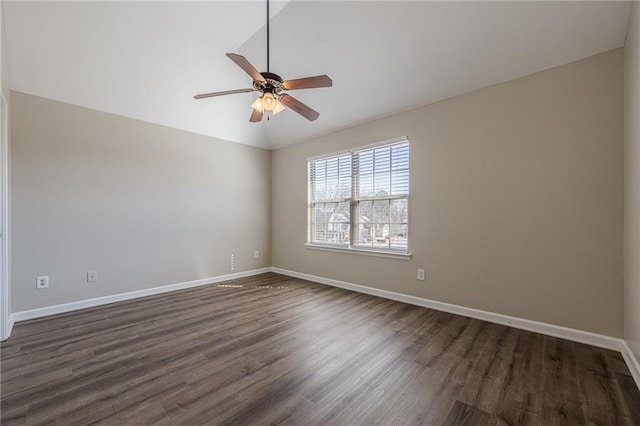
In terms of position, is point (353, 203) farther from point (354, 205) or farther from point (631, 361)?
point (631, 361)

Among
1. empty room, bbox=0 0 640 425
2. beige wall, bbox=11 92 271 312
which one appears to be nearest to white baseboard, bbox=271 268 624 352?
empty room, bbox=0 0 640 425

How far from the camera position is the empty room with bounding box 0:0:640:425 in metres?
1.79

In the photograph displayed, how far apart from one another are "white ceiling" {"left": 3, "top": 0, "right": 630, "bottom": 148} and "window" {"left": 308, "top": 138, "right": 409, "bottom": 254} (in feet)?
2.20

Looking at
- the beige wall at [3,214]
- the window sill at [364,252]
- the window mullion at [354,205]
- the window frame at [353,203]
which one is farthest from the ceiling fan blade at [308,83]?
the beige wall at [3,214]

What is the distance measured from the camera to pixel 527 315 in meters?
2.63

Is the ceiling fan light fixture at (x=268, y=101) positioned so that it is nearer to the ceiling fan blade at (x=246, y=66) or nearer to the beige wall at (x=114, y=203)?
the ceiling fan blade at (x=246, y=66)

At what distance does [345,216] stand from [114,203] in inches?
128

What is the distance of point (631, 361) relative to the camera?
196 centimetres

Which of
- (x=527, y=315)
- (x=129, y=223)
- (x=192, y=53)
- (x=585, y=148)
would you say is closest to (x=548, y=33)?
(x=585, y=148)

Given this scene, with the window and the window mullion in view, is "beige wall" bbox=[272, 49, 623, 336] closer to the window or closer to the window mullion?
the window

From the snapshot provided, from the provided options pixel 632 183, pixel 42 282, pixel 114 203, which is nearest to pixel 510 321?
pixel 632 183

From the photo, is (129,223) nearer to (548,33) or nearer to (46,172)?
(46,172)

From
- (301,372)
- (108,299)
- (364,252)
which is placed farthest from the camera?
(364,252)

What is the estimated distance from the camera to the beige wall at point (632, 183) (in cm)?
179
